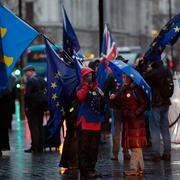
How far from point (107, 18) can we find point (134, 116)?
2911 inches

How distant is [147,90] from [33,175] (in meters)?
2.29

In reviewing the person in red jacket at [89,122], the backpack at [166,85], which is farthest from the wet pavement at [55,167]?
the backpack at [166,85]

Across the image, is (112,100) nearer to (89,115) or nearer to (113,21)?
(89,115)

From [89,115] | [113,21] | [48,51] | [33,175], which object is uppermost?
[113,21]

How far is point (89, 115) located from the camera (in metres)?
13.6

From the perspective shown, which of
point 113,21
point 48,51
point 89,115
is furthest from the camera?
point 113,21

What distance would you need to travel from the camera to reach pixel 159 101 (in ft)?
52.2

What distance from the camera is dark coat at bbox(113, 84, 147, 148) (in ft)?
45.9

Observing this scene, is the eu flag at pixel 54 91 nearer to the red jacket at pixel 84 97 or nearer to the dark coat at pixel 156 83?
the red jacket at pixel 84 97

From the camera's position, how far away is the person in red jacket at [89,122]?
13.6 m

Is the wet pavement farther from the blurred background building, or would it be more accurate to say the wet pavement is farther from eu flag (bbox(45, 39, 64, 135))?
the blurred background building

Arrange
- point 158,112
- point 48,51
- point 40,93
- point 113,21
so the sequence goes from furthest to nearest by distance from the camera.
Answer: point 113,21 < point 40,93 < point 158,112 < point 48,51

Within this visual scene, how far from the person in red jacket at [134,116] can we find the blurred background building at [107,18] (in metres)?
54.5

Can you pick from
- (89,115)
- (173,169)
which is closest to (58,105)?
(89,115)
